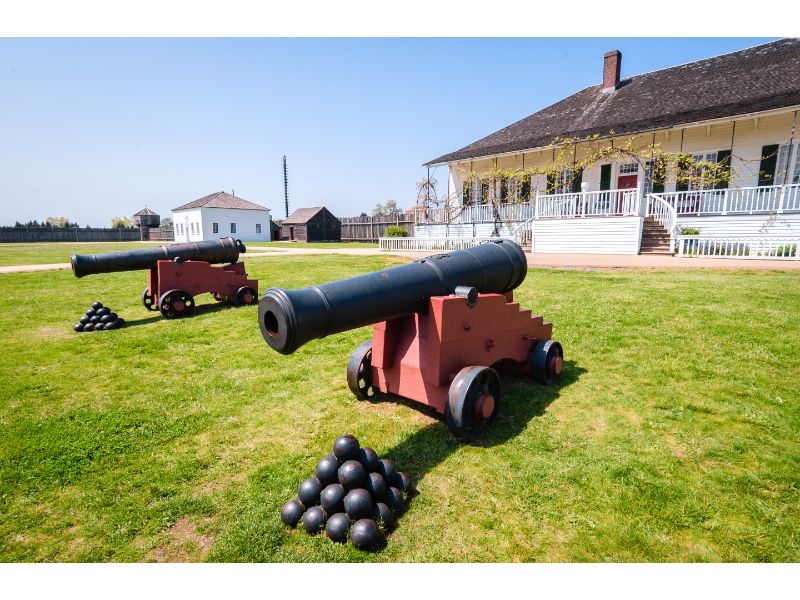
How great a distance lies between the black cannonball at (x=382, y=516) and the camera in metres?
2.40

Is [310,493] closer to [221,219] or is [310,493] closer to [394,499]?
[394,499]

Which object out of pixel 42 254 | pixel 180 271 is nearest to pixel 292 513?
pixel 180 271

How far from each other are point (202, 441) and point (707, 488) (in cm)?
353

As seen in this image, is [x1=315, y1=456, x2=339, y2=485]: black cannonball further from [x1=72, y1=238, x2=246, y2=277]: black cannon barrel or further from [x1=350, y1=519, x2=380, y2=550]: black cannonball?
[x1=72, y1=238, x2=246, y2=277]: black cannon barrel

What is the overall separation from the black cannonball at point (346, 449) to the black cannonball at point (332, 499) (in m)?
0.19

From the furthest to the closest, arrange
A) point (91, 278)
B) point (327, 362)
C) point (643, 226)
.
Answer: point (643, 226) → point (91, 278) → point (327, 362)

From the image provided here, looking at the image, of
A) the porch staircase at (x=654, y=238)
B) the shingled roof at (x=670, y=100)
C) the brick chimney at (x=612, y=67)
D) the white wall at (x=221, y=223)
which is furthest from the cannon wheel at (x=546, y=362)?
the white wall at (x=221, y=223)

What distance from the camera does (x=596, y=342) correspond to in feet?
18.0

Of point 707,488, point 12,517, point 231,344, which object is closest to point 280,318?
point 12,517

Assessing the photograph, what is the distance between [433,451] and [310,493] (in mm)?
1014

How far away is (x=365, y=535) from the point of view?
2.25 meters

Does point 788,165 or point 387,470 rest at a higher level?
point 788,165

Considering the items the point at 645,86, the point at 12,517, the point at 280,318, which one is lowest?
the point at 12,517

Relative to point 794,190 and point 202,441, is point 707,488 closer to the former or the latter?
point 202,441
